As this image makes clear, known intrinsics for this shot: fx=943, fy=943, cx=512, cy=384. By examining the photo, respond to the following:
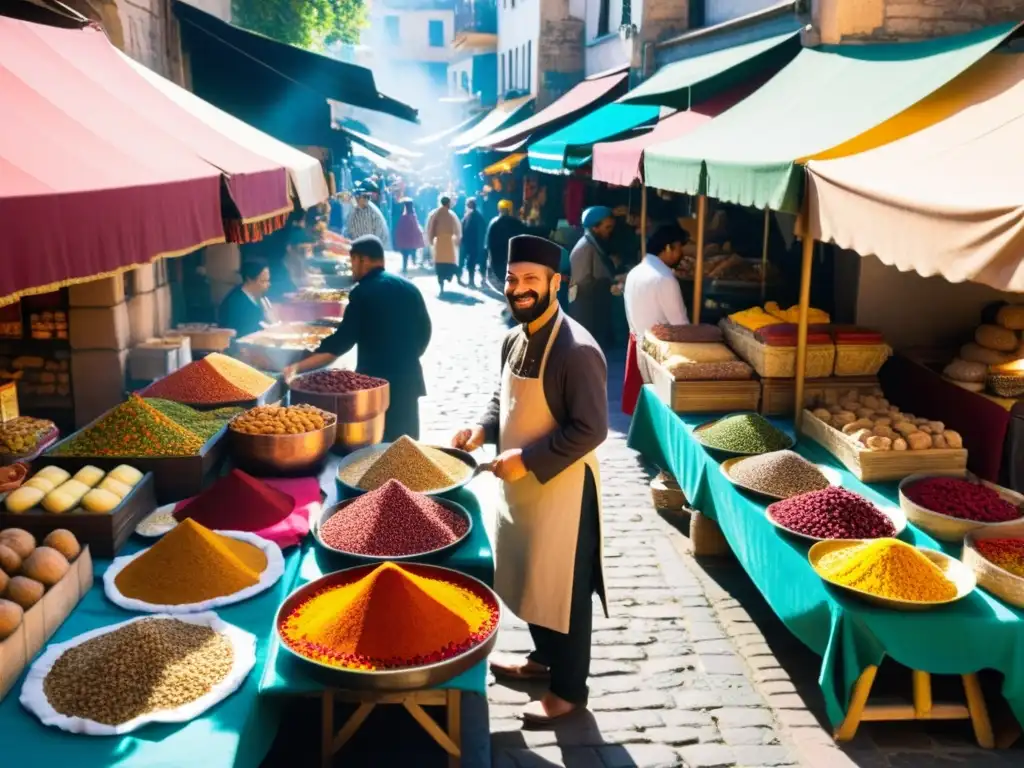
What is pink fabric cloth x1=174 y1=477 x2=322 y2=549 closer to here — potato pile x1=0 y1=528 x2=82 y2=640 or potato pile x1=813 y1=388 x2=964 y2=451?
potato pile x1=0 y1=528 x2=82 y2=640

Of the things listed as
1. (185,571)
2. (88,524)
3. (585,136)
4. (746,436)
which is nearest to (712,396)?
(746,436)

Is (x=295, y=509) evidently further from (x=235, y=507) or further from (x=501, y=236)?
(x=501, y=236)

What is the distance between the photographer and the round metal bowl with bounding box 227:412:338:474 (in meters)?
5.26

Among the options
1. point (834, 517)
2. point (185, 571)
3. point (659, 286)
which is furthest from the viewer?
point (659, 286)

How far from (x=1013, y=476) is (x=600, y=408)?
3.29 metres

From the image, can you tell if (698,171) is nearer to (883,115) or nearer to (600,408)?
(883,115)

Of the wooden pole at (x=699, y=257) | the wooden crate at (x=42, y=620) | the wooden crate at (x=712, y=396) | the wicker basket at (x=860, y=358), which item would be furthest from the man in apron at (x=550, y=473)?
the wooden pole at (x=699, y=257)

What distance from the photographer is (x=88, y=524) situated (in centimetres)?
420

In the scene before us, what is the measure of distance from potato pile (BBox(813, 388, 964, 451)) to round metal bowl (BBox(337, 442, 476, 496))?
2421mm

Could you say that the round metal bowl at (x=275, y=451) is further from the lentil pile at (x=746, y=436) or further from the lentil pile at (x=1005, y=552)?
the lentil pile at (x=1005, y=552)

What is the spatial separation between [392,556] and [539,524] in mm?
826

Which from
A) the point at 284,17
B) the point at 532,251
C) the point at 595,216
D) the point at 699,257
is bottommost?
the point at 699,257

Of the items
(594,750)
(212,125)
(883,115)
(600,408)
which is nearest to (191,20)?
(212,125)

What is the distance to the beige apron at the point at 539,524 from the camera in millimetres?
4656
